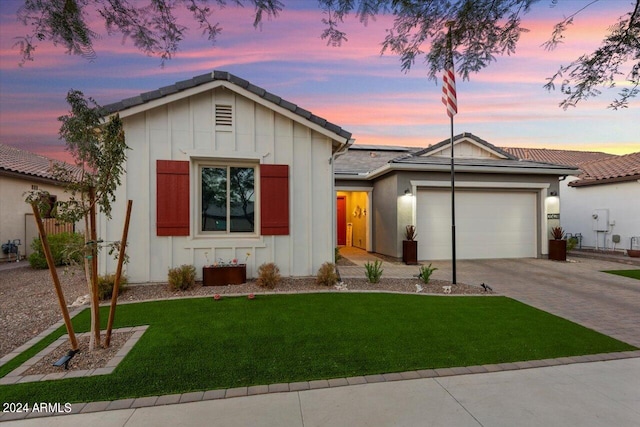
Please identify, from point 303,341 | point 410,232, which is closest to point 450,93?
point 410,232

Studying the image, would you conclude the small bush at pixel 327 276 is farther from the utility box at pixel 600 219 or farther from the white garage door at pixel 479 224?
the utility box at pixel 600 219

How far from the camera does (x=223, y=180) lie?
24.3 ft

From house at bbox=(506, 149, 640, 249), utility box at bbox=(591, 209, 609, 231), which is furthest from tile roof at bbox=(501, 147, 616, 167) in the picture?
utility box at bbox=(591, 209, 609, 231)

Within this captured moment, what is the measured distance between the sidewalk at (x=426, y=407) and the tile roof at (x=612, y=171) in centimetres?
1344

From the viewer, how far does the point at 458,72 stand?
15.3 feet

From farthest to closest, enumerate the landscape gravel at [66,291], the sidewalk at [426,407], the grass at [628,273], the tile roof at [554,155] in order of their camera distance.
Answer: the tile roof at [554,155] → the grass at [628,273] → the landscape gravel at [66,291] → the sidewalk at [426,407]

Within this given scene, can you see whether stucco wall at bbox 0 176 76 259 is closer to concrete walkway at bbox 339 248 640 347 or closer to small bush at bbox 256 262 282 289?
small bush at bbox 256 262 282 289

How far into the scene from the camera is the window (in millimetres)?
7352

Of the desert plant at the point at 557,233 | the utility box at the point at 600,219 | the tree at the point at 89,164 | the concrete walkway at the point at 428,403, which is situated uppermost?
the tree at the point at 89,164

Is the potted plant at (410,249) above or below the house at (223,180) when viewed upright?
below

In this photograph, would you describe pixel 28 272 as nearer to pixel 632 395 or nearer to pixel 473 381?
pixel 473 381

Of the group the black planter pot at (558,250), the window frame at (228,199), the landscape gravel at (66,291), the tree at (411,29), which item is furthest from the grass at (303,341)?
the black planter pot at (558,250)

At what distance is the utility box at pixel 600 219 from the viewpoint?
1305cm

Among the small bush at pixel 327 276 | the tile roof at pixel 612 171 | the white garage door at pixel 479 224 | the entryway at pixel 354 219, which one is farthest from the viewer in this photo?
the entryway at pixel 354 219
